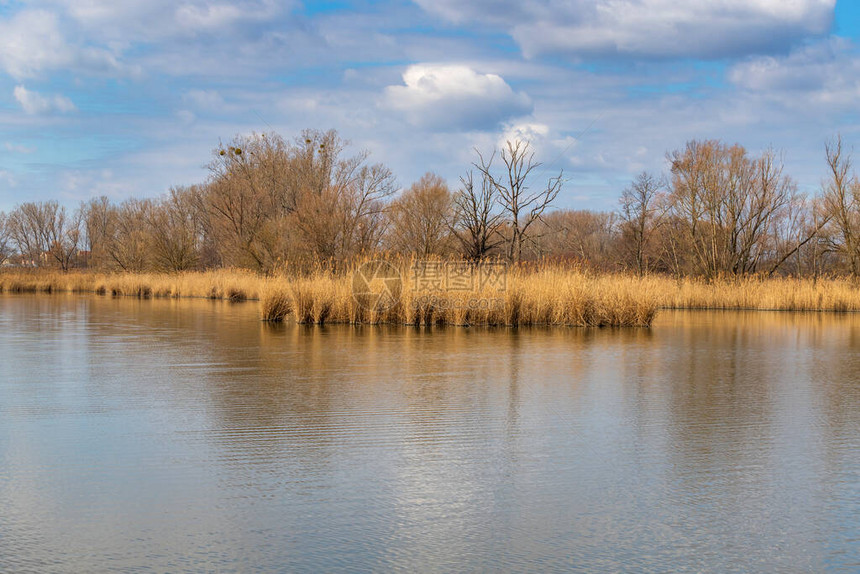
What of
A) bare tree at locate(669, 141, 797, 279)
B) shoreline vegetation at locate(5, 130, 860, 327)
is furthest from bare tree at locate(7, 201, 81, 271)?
bare tree at locate(669, 141, 797, 279)

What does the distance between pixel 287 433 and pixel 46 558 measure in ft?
8.13

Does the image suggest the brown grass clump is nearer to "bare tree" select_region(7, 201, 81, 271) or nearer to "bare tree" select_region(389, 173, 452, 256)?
"bare tree" select_region(389, 173, 452, 256)

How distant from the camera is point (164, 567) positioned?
3156mm

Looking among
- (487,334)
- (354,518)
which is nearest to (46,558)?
(354,518)

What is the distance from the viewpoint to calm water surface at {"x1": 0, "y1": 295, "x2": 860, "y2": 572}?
3.39m

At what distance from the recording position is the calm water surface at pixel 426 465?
339cm

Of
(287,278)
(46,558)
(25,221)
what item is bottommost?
(46,558)

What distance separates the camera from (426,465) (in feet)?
15.6

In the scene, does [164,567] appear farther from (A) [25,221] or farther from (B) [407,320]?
(A) [25,221]

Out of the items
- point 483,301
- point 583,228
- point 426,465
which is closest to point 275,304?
point 483,301

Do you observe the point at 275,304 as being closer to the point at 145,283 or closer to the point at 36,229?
the point at 145,283

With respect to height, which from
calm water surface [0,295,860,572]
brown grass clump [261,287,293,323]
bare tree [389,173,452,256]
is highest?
bare tree [389,173,452,256]

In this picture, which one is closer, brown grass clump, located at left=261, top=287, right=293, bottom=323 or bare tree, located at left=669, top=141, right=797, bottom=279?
brown grass clump, located at left=261, top=287, right=293, bottom=323

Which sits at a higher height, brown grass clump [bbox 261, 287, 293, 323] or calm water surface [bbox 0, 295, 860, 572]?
brown grass clump [bbox 261, 287, 293, 323]
